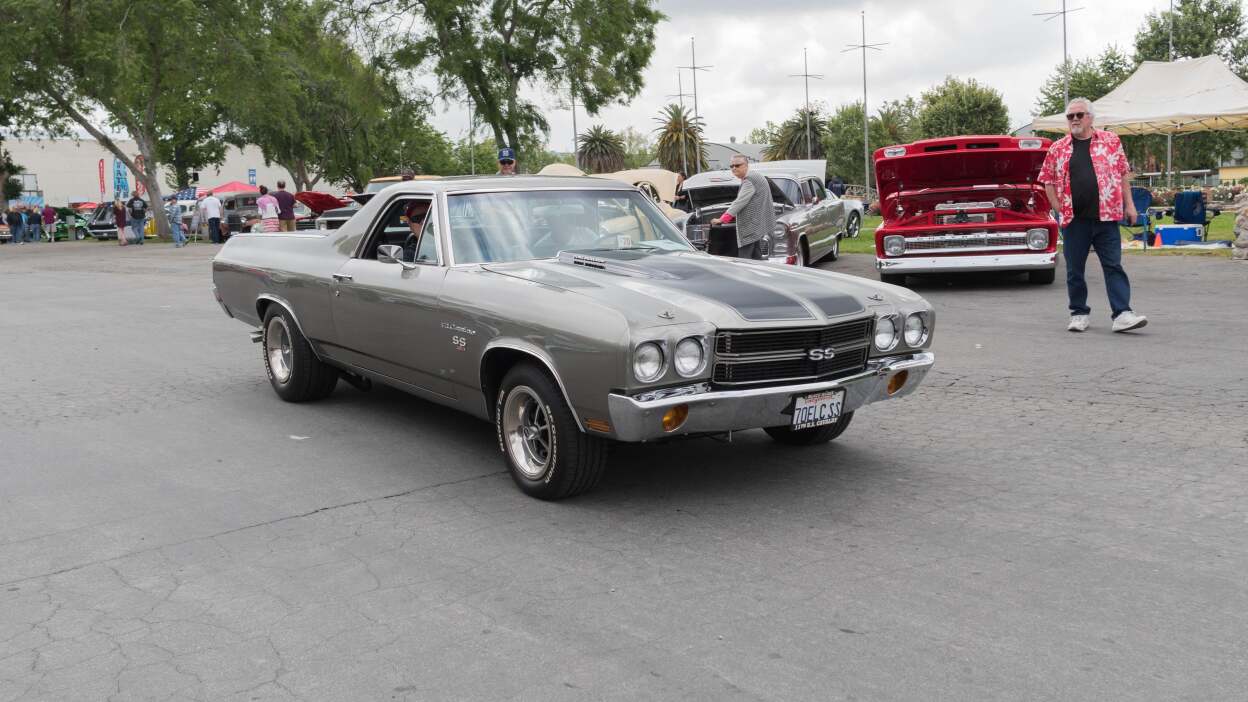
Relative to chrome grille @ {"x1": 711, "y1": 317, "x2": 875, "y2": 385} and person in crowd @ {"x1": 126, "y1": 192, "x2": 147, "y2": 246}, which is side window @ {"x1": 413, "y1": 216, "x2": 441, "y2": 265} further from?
person in crowd @ {"x1": 126, "y1": 192, "x2": 147, "y2": 246}

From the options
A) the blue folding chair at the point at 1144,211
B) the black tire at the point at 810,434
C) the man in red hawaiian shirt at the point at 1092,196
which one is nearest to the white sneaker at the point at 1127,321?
the man in red hawaiian shirt at the point at 1092,196

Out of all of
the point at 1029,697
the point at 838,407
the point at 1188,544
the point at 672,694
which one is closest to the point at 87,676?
the point at 672,694

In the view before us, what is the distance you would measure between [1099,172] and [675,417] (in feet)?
20.6

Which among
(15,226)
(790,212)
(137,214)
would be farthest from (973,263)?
(15,226)

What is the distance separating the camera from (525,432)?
540 cm

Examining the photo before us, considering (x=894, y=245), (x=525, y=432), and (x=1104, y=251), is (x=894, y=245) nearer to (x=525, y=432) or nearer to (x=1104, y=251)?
(x=1104, y=251)

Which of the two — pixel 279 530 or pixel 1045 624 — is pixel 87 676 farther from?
pixel 1045 624

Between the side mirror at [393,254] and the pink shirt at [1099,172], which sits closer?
the side mirror at [393,254]

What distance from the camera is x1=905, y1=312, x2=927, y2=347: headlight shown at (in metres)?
5.61

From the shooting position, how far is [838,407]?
5.21 meters

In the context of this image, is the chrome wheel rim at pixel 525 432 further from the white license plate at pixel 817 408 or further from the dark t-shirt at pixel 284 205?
the dark t-shirt at pixel 284 205

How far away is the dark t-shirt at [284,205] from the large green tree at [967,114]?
53.2 meters

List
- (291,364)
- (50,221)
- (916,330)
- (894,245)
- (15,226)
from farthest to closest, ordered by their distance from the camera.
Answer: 1. (50,221)
2. (15,226)
3. (894,245)
4. (291,364)
5. (916,330)

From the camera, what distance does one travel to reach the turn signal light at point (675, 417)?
15.7 ft
